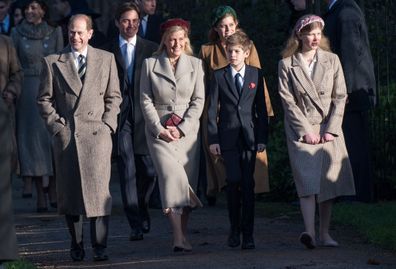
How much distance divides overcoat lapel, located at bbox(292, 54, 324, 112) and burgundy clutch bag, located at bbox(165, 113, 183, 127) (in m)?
0.97

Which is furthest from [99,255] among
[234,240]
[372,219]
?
[372,219]

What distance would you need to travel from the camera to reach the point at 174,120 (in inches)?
467

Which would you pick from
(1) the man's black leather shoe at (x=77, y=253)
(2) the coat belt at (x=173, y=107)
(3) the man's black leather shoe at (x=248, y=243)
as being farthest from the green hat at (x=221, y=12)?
(1) the man's black leather shoe at (x=77, y=253)

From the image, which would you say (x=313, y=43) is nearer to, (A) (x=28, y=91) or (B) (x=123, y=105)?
(B) (x=123, y=105)

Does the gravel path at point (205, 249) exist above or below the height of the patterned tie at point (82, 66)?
below

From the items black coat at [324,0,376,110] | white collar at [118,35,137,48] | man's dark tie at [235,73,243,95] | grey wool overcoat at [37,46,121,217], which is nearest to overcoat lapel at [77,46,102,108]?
grey wool overcoat at [37,46,121,217]

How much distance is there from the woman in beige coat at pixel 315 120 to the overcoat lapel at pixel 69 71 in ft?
5.35

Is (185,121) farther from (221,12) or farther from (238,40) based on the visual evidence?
(221,12)

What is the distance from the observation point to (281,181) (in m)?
15.6

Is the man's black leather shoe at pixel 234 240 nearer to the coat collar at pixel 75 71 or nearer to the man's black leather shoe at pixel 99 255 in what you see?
the man's black leather shoe at pixel 99 255

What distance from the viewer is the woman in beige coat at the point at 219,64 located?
12190 mm

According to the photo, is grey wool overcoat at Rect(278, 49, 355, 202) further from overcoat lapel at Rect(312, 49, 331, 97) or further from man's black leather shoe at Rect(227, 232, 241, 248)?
man's black leather shoe at Rect(227, 232, 241, 248)

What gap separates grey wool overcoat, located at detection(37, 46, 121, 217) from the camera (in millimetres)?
11273

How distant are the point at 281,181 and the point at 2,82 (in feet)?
10.2
